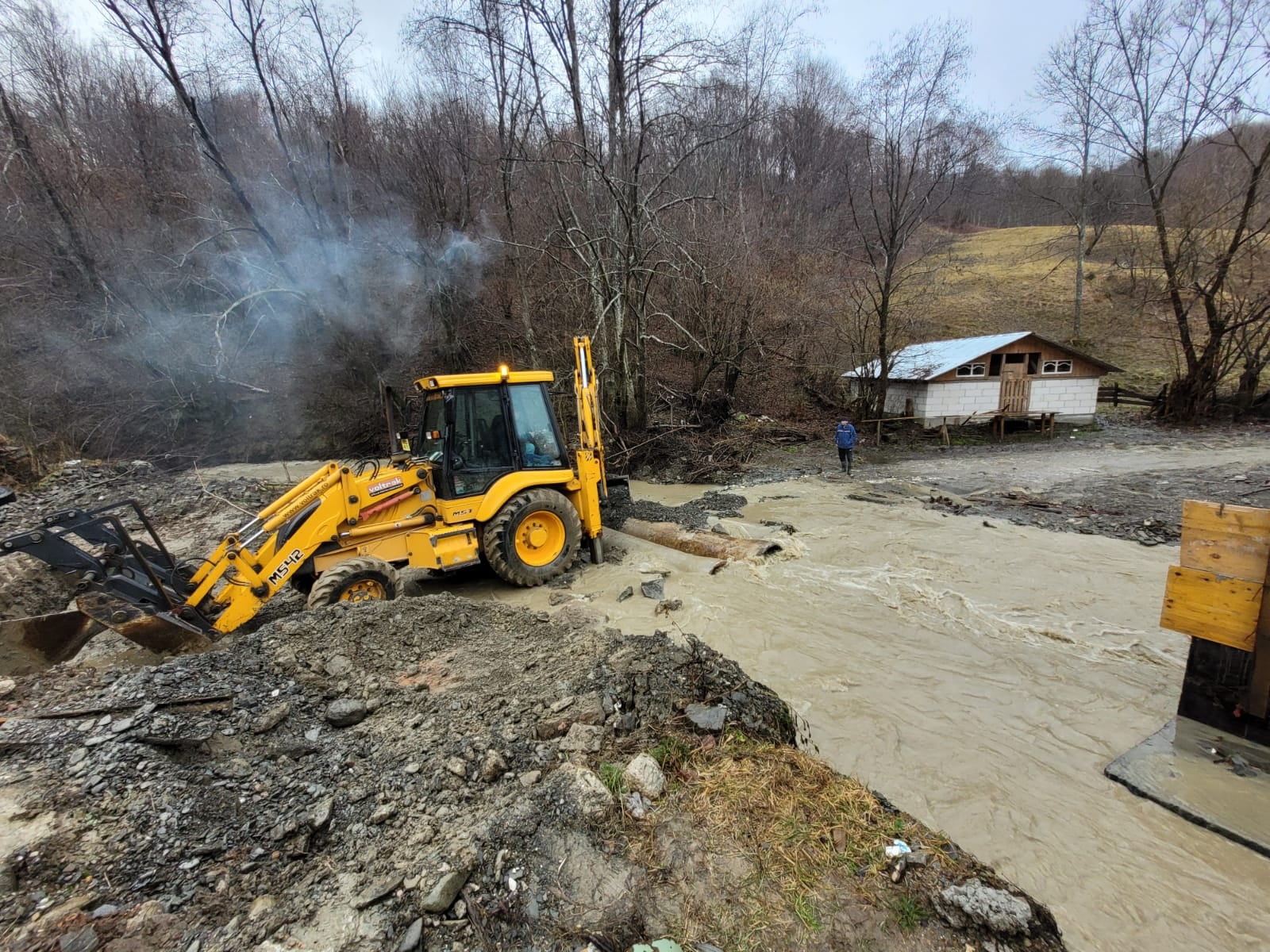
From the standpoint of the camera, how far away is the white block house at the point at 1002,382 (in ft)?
62.7

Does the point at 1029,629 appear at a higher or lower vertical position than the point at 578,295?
lower

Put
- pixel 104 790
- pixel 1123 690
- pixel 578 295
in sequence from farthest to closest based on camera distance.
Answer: pixel 578 295
pixel 1123 690
pixel 104 790

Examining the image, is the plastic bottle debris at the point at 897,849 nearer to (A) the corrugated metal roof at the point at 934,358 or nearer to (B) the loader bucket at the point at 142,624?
(B) the loader bucket at the point at 142,624

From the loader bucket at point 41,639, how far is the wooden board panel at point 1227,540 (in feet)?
26.2

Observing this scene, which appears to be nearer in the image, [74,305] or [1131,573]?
[1131,573]

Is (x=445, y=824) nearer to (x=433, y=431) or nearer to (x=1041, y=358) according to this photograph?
(x=433, y=431)

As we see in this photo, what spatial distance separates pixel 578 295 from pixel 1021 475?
12.4 metres

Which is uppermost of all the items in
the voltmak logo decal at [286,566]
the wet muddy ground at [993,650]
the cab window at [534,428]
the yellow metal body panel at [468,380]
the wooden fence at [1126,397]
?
the yellow metal body panel at [468,380]

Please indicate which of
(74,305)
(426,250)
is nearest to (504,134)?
(426,250)

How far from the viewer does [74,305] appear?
1555 centimetres

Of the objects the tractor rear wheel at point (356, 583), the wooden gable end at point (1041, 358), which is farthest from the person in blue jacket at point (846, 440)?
the tractor rear wheel at point (356, 583)

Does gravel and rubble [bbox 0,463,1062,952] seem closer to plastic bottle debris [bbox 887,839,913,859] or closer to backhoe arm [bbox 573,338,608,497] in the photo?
plastic bottle debris [bbox 887,839,913,859]

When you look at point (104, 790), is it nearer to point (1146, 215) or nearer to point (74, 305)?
point (74, 305)

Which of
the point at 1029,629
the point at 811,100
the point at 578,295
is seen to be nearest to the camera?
the point at 1029,629
